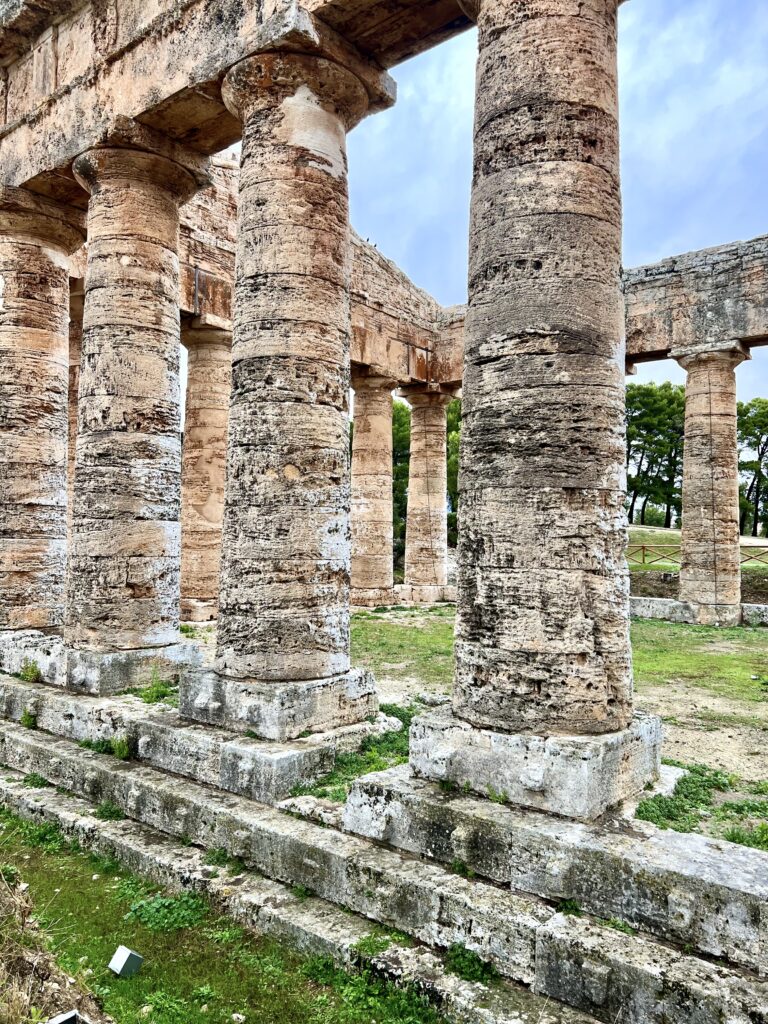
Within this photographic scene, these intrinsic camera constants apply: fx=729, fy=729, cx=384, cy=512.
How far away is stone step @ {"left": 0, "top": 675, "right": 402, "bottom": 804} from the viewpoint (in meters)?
6.21

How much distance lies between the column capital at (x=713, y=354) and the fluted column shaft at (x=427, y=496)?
23.4ft

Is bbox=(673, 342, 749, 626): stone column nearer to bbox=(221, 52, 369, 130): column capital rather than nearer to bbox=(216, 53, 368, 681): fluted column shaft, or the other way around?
bbox=(221, 52, 369, 130): column capital

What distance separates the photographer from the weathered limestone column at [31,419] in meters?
10.8

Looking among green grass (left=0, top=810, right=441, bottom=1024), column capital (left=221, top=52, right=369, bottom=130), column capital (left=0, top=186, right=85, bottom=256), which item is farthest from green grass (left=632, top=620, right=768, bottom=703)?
column capital (left=0, top=186, right=85, bottom=256)

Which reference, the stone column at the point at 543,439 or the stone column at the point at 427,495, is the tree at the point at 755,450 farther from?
the stone column at the point at 543,439

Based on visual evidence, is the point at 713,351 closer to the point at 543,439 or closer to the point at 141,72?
the point at 141,72

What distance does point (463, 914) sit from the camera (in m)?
4.38

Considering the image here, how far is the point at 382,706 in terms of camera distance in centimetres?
871

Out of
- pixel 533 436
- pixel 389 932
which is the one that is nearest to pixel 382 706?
pixel 389 932

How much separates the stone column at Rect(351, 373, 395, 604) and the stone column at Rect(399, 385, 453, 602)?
2.21 metres

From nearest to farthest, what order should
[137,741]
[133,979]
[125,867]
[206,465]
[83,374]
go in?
[133,979] < [125,867] < [137,741] < [83,374] < [206,465]

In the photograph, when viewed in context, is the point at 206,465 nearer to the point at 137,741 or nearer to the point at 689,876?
the point at 137,741

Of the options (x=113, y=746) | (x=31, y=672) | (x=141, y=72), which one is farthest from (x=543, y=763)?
(x=141, y=72)

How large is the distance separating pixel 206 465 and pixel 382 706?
995 cm
